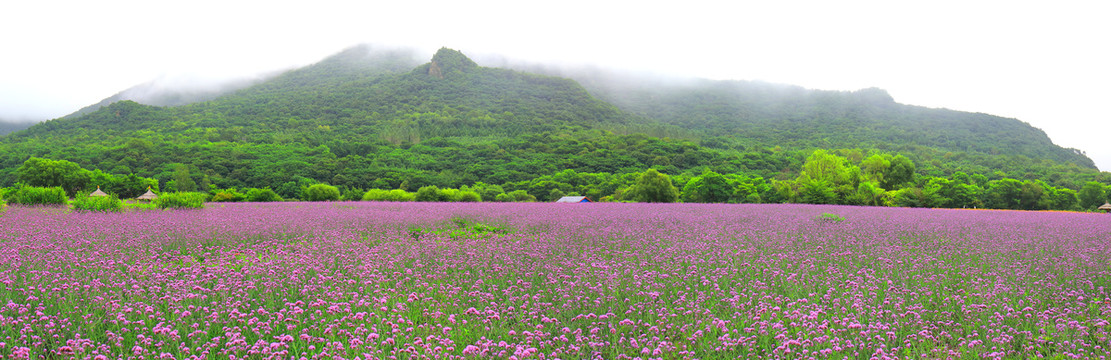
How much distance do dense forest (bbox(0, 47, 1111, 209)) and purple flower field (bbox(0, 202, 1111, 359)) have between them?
88.7 ft

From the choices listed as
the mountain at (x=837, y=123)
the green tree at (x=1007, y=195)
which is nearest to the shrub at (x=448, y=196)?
the green tree at (x=1007, y=195)

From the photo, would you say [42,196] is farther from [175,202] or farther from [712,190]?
[712,190]

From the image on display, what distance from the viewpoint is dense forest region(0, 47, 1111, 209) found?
51.2m

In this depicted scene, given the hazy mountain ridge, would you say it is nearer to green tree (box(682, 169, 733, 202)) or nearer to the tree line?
the tree line

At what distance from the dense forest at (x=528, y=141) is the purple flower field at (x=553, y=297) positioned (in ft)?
88.7

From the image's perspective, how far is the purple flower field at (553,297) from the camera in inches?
145

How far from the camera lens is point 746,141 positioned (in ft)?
333

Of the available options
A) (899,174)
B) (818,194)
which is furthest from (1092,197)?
(818,194)

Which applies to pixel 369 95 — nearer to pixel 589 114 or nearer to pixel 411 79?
pixel 411 79

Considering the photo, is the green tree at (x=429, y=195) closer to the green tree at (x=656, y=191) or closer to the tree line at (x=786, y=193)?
the tree line at (x=786, y=193)

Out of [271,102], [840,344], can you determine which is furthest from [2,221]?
[271,102]

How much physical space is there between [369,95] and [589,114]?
4781cm

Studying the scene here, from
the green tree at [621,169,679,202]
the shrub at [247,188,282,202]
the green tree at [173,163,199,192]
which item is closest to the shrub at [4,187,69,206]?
the shrub at [247,188,282,202]

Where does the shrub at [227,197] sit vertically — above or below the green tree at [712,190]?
above
